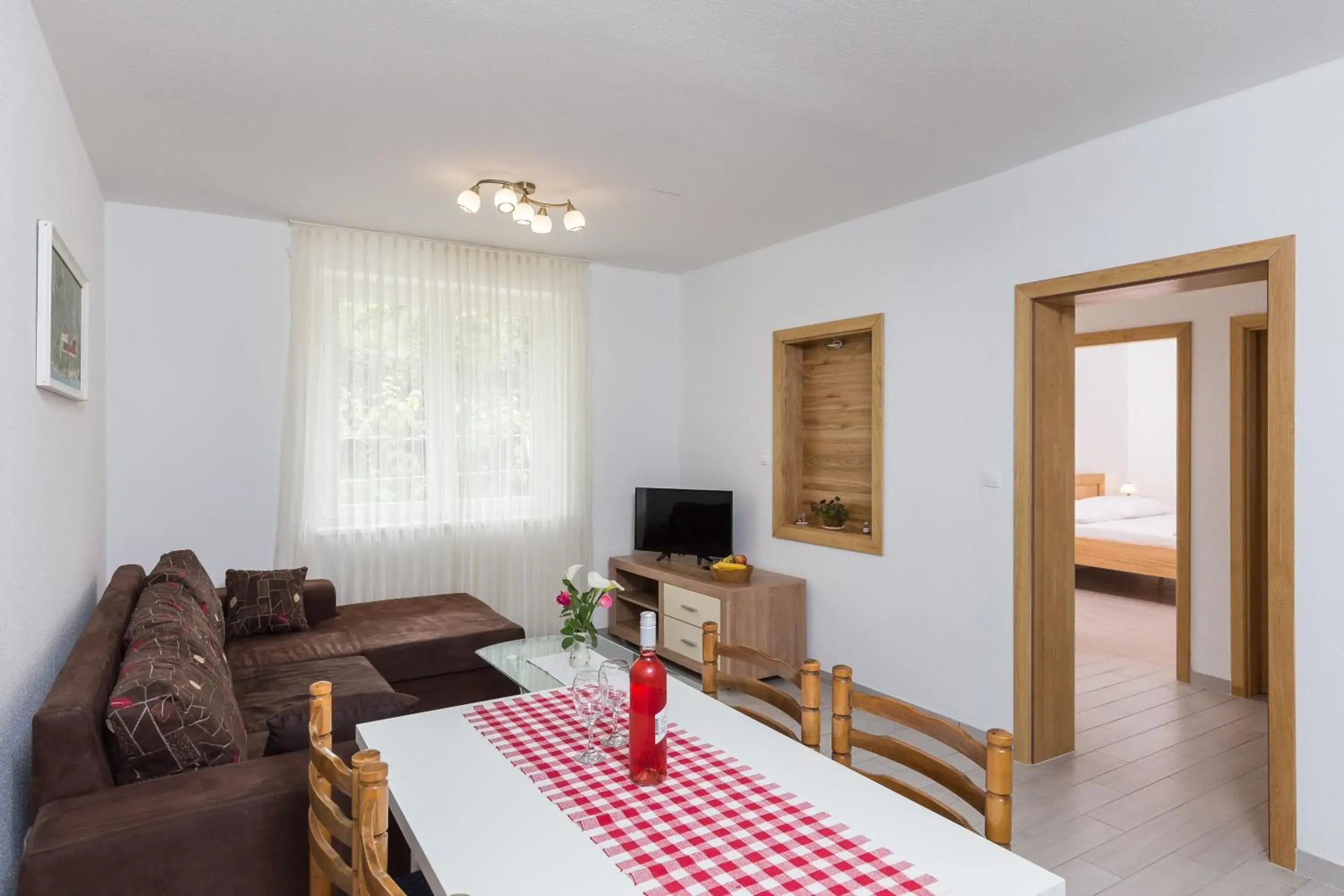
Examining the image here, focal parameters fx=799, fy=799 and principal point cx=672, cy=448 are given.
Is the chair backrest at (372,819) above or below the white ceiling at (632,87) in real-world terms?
below

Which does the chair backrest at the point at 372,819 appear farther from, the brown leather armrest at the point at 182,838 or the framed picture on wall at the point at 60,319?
the framed picture on wall at the point at 60,319

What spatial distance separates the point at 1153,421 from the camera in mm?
8953

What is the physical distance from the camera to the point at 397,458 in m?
4.89

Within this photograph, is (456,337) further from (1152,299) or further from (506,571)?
(1152,299)

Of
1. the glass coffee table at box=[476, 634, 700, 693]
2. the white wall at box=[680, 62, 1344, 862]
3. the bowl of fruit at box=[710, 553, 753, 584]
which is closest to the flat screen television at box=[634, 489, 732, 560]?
the white wall at box=[680, 62, 1344, 862]

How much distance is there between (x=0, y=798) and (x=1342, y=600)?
3.87m

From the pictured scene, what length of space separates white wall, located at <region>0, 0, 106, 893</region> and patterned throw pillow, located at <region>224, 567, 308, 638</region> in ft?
2.81

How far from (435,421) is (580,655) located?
2.28m

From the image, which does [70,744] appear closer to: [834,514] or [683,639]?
[683,639]

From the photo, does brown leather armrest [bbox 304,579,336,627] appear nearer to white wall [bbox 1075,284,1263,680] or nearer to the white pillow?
white wall [bbox 1075,284,1263,680]

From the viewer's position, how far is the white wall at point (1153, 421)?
8.77 metres

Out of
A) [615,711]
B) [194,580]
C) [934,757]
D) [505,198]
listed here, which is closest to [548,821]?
[615,711]

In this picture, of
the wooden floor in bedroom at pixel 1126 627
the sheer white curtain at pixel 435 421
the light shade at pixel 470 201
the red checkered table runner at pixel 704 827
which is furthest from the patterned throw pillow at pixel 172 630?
the wooden floor in bedroom at pixel 1126 627

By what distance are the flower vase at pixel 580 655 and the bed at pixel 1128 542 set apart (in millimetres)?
4543
